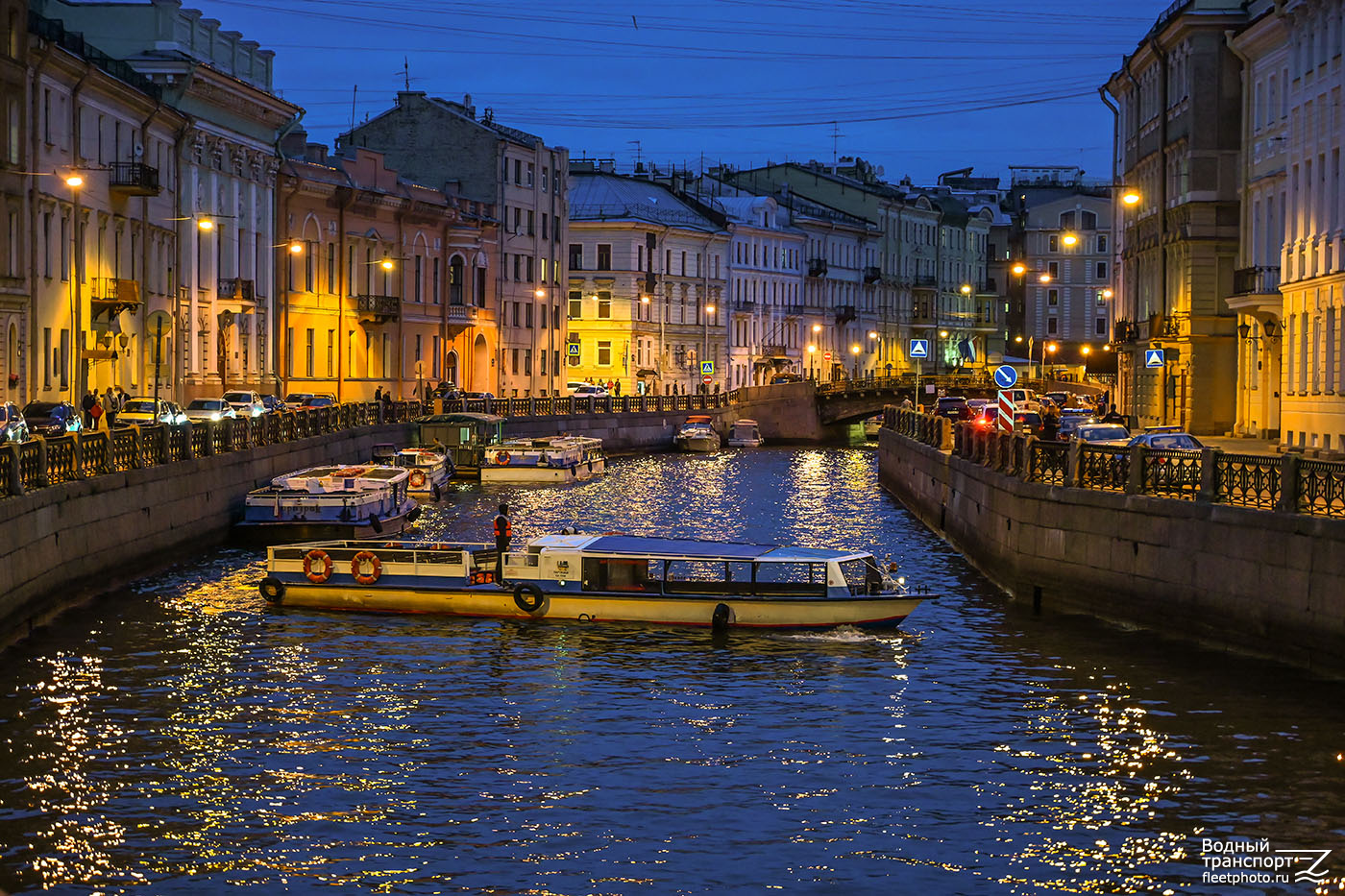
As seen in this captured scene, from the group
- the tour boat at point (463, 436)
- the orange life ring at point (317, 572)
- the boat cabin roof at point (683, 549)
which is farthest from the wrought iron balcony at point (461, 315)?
the boat cabin roof at point (683, 549)

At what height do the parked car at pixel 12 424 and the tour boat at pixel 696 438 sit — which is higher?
the parked car at pixel 12 424

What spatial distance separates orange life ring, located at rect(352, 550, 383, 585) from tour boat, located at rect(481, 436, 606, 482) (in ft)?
112

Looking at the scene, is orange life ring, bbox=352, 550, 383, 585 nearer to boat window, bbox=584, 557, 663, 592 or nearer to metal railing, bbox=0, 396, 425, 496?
boat window, bbox=584, 557, 663, 592

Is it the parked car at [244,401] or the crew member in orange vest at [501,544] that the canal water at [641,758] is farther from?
the parked car at [244,401]

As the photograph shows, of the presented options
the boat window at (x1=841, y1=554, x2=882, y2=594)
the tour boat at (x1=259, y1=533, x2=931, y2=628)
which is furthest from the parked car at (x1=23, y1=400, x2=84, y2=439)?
the boat window at (x1=841, y1=554, x2=882, y2=594)

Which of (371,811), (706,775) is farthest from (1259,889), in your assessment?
(371,811)

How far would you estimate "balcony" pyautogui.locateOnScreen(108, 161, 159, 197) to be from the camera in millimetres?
63750

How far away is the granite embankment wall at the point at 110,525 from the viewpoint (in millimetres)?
31797

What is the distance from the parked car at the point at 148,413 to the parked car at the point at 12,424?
406 cm

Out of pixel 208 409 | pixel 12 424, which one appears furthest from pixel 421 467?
pixel 12 424

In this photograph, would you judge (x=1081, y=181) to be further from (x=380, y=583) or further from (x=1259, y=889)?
(x=1259, y=889)

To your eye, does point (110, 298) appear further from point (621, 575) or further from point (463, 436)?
point (621, 575)

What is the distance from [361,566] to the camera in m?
36.8

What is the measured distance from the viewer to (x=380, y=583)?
36.6 metres
